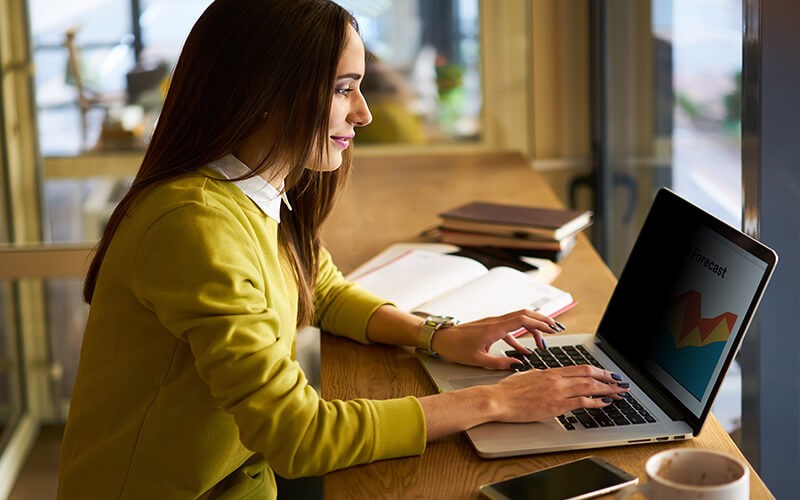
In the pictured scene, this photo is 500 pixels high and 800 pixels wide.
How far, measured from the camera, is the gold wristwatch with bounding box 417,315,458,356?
125 cm

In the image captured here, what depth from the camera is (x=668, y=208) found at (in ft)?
3.93

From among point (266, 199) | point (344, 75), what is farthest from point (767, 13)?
point (266, 199)

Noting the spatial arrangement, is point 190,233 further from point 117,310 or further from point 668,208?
point 668,208

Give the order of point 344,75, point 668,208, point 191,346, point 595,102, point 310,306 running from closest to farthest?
1. point 191,346
2. point 344,75
3. point 668,208
4. point 310,306
5. point 595,102

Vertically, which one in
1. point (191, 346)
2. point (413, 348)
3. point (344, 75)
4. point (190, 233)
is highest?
point (344, 75)

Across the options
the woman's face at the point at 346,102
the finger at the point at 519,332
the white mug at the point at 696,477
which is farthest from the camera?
the finger at the point at 519,332

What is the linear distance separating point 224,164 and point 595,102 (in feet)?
6.68

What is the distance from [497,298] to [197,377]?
55 cm

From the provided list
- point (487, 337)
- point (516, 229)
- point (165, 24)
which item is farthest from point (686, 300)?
point (165, 24)

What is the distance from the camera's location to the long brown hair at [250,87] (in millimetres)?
1023

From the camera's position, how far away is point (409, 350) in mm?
1293

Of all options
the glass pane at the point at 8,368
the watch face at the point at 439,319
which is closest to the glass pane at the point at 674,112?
the watch face at the point at 439,319

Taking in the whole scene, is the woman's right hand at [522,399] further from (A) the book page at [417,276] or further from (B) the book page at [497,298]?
(A) the book page at [417,276]

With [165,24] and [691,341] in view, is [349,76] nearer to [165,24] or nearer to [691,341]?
[691,341]
